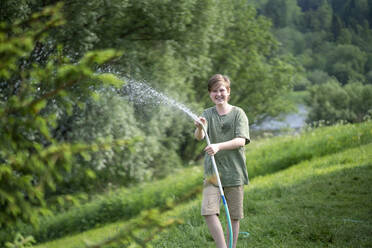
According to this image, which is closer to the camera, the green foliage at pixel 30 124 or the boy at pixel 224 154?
the green foliage at pixel 30 124

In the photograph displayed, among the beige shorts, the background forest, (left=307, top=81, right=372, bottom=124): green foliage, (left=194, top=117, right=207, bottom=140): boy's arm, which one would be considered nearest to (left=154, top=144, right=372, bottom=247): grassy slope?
the beige shorts

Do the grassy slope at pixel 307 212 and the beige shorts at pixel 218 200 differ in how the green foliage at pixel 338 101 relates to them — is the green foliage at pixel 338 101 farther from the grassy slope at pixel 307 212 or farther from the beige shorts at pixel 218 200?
the beige shorts at pixel 218 200

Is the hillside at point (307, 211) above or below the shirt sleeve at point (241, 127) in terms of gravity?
below

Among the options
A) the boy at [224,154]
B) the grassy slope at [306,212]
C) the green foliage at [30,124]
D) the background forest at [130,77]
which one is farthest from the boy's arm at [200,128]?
the green foliage at [30,124]

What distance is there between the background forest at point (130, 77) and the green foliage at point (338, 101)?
105 mm

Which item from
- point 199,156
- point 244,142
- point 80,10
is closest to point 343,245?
point 244,142

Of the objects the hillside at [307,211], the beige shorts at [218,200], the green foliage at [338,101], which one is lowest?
the green foliage at [338,101]

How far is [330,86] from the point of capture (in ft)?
122

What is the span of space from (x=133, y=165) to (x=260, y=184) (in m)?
5.63

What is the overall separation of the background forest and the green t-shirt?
1282mm

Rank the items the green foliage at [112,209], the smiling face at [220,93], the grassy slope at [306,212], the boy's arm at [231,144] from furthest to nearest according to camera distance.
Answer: the green foliage at [112,209]
the grassy slope at [306,212]
the smiling face at [220,93]
the boy's arm at [231,144]

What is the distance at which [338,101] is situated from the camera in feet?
121

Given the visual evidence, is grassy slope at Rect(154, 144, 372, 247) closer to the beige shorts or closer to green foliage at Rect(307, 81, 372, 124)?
the beige shorts

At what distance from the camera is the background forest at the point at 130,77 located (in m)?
1.88
